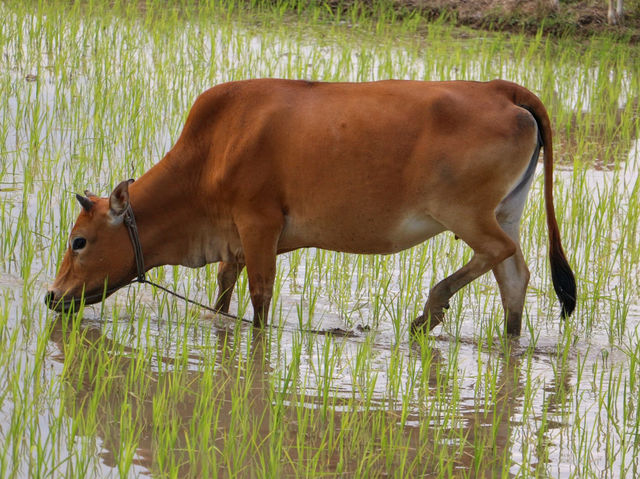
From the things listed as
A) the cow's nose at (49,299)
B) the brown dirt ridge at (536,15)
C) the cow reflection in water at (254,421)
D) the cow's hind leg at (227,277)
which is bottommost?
the cow reflection in water at (254,421)

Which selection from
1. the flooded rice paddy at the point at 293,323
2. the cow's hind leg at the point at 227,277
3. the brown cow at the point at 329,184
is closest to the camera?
the flooded rice paddy at the point at 293,323

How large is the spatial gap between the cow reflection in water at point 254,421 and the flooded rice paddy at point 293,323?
0.01m

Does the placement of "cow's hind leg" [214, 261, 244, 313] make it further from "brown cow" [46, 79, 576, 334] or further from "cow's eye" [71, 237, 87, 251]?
"cow's eye" [71, 237, 87, 251]

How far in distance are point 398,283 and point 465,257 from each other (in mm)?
463

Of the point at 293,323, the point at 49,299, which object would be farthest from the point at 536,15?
the point at 49,299

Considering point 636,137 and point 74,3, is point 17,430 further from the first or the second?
point 74,3

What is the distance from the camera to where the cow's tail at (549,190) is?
→ 14.8 feet

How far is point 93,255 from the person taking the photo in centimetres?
450

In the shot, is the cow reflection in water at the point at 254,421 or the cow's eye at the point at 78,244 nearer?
the cow reflection in water at the point at 254,421

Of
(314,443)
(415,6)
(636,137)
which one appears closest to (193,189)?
(314,443)

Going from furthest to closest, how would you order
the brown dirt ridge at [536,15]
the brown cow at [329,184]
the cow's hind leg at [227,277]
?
the brown dirt ridge at [536,15] → the cow's hind leg at [227,277] → the brown cow at [329,184]

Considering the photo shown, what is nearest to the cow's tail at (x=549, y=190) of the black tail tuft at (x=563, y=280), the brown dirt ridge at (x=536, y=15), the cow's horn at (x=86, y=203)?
the black tail tuft at (x=563, y=280)

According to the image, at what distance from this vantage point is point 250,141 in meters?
4.46

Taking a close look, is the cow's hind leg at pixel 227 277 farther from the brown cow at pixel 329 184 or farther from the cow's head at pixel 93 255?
the cow's head at pixel 93 255
